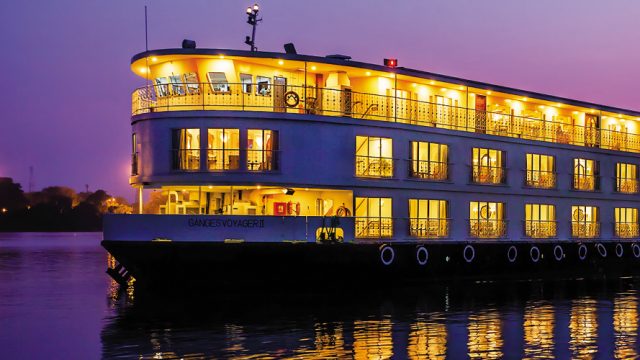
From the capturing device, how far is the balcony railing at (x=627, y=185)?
42.1m

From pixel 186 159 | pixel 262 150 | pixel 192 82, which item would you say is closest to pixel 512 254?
pixel 262 150

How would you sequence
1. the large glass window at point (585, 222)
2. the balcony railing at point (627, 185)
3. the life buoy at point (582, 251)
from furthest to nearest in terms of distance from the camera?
the balcony railing at point (627, 185) < the large glass window at point (585, 222) < the life buoy at point (582, 251)

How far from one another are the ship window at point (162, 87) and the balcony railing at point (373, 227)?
8570 millimetres

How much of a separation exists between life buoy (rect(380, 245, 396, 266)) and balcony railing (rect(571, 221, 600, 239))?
13622mm

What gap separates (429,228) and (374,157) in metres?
4.08

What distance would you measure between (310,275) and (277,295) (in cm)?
131

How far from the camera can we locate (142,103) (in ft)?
99.7

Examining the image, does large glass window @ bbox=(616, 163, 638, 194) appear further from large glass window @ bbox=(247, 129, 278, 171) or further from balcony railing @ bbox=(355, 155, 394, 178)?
large glass window @ bbox=(247, 129, 278, 171)

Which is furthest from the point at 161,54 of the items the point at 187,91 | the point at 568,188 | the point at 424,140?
the point at 568,188

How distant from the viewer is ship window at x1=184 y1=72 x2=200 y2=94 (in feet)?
96.7

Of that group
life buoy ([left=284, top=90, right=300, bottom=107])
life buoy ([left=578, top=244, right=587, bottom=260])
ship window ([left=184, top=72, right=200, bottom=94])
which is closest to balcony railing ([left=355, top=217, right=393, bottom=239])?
life buoy ([left=284, top=90, right=300, bottom=107])

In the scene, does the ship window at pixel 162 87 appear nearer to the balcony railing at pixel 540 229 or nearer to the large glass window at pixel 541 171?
the large glass window at pixel 541 171

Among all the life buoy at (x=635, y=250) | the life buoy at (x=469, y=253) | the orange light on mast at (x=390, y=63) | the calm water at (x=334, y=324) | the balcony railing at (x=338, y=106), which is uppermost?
the orange light on mast at (x=390, y=63)

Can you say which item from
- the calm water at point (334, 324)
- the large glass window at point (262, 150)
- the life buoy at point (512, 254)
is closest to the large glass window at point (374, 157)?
the large glass window at point (262, 150)
